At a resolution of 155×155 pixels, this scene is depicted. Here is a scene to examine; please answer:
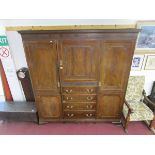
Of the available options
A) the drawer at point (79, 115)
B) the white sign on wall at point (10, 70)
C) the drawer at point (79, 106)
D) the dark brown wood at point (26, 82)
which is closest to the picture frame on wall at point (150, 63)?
the drawer at point (79, 106)

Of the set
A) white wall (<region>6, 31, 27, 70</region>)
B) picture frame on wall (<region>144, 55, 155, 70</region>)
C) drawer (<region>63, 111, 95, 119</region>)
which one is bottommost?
drawer (<region>63, 111, 95, 119</region>)

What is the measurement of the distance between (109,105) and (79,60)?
3.70ft

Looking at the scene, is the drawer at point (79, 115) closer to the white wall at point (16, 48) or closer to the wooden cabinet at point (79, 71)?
the wooden cabinet at point (79, 71)

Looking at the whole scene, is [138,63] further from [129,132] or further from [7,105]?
[7,105]

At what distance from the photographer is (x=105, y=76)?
2.49m

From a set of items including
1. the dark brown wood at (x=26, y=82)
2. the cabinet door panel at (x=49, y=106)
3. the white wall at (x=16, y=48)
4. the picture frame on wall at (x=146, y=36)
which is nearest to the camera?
the picture frame on wall at (x=146, y=36)

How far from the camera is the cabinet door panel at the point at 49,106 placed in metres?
2.76

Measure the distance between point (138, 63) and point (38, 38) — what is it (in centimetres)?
197

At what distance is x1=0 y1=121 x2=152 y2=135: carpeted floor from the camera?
9.37ft

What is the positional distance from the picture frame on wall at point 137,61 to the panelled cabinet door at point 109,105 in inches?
28.0

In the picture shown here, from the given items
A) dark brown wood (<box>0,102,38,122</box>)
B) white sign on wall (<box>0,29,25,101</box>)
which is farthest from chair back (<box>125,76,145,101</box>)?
white sign on wall (<box>0,29,25,101</box>)

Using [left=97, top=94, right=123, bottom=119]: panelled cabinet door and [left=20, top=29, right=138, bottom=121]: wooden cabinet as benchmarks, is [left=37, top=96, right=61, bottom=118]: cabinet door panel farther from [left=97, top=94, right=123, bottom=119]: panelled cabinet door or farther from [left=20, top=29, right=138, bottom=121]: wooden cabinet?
[left=97, top=94, right=123, bottom=119]: panelled cabinet door

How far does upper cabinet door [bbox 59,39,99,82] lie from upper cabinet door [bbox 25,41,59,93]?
0.47ft

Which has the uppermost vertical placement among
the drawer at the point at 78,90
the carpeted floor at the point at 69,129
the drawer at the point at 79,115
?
the drawer at the point at 78,90
